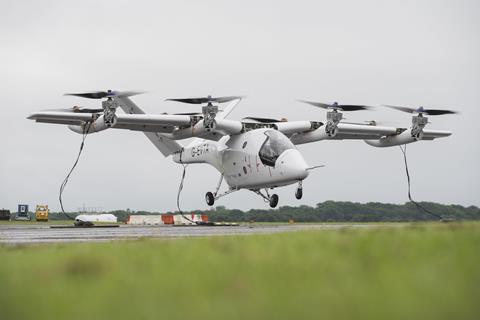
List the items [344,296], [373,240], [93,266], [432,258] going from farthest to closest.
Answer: [373,240], [93,266], [432,258], [344,296]

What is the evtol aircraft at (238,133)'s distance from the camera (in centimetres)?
4047

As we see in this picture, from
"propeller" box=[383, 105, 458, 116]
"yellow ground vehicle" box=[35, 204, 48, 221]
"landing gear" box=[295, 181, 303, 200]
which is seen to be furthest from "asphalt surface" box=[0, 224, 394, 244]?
"yellow ground vehicle" box=[35, 204, 48, 221]

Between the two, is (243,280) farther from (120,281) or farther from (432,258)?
(432,258)

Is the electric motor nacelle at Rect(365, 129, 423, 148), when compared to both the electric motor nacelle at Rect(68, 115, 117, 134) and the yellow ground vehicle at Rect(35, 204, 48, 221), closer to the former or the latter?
the electric motor nacelle at Rect(68, 115, 117, 134)

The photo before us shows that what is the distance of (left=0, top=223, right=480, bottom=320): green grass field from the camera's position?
397 cm

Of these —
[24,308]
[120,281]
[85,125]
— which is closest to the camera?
[24,308]

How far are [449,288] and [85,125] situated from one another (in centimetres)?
3963

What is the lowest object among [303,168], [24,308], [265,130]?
[24,308]

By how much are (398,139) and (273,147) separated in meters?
15.1

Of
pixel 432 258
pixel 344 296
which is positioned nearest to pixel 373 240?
pixel 432 258

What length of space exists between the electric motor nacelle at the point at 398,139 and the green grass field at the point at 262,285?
43.7 metres

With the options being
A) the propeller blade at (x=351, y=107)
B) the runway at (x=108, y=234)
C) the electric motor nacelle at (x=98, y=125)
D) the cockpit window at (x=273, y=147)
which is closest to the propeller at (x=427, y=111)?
the propeller blade at (x=351, y=107)

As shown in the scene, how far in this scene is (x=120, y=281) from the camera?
221 inches

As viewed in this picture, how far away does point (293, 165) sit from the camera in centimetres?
3859
